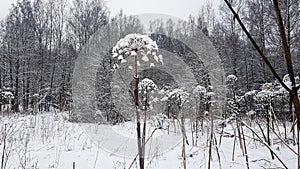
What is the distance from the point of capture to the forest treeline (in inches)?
666

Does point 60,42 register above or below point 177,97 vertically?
above

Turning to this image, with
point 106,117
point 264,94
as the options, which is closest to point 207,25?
point 106,117

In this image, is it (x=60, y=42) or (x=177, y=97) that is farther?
(x=60, y=42)

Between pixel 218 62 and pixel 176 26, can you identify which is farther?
pixel 176 26

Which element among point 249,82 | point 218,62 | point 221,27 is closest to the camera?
point 218,62

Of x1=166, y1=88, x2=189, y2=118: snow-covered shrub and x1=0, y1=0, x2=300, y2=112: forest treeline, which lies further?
x1=0, y1=0, x2=300, y2=112: forest treeline

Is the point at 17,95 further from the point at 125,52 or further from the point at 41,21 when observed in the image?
the point at 125,52

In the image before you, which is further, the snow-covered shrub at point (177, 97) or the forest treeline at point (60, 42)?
the forest treeline at point (60, 42)

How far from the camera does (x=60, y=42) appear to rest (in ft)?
71.6

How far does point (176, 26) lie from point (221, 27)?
8.85 meters

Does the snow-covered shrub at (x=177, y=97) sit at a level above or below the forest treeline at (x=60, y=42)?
below

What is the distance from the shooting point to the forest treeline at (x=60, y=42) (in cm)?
1692

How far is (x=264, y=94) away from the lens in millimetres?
3797

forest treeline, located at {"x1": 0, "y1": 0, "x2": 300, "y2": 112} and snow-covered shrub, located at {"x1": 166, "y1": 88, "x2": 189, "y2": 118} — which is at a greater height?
forest treeline, located at {"x1": 0, "y1": 0, "x2": 300, "y2": 112}
